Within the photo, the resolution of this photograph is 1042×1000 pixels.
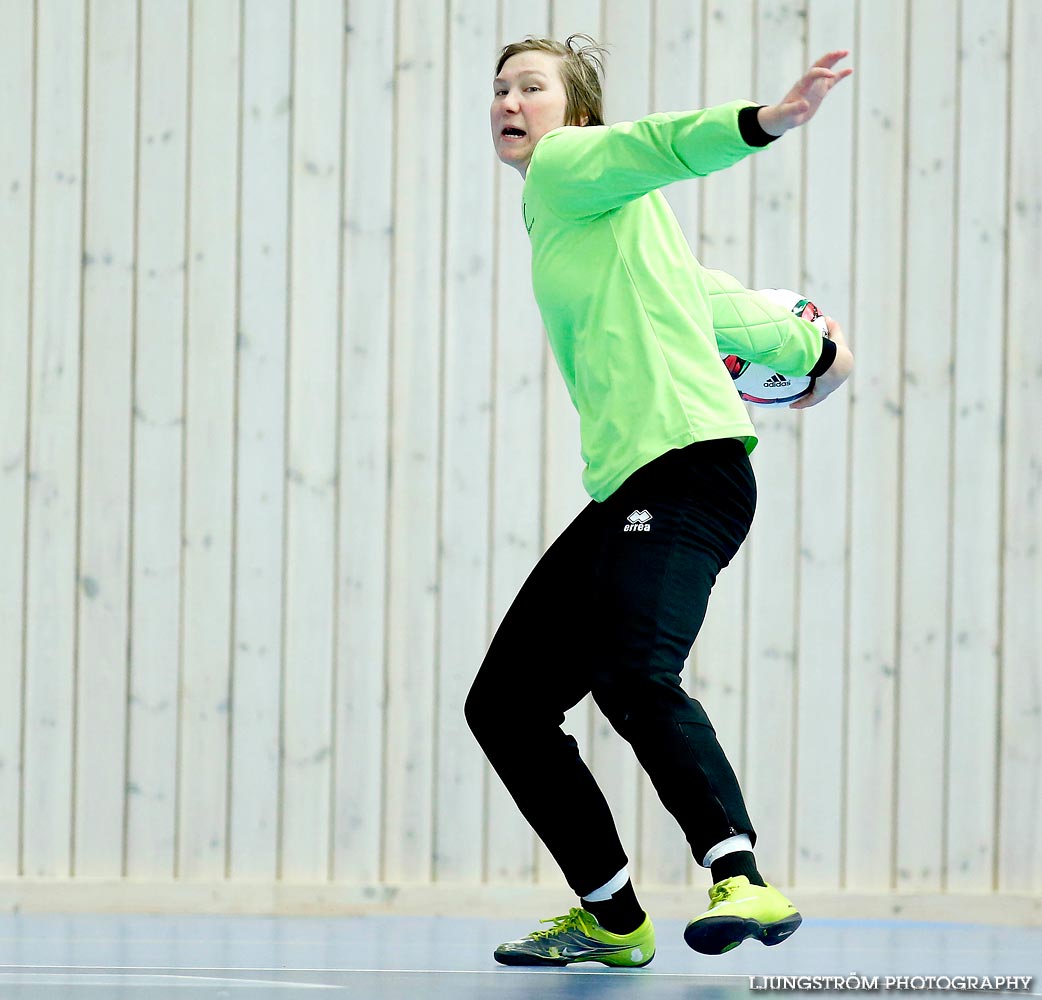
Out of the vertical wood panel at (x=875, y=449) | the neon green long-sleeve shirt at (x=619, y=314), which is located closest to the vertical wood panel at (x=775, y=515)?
the vertical wood panel at (x=875, y=449)

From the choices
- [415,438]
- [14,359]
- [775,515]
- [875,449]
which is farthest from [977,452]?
[14,359]

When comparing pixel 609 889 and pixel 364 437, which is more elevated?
pixel 364 437

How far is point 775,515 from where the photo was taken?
3449mm

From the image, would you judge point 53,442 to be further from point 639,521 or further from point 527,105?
point 639,521

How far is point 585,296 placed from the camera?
2139mm

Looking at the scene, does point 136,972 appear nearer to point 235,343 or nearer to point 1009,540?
point 235,343

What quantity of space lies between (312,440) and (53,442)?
629mm

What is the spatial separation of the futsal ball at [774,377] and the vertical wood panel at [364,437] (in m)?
1.22

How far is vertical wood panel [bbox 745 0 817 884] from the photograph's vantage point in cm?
342

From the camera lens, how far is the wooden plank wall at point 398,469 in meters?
3.39

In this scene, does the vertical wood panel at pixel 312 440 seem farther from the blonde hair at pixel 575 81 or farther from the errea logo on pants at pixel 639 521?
the errea logo on pants at pixel 639 521

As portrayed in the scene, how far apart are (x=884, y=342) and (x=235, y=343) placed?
160cm

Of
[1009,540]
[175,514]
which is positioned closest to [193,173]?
[175,514]

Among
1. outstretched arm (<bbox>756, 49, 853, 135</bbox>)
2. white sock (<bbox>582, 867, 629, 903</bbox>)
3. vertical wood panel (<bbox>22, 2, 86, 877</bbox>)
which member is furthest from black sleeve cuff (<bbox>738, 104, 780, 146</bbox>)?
vertical wood panel (<bbox>22, 2, 86, 877</bbox>)
